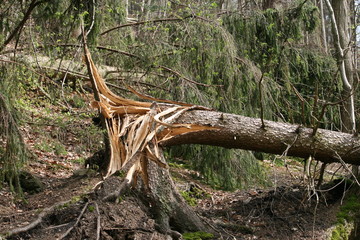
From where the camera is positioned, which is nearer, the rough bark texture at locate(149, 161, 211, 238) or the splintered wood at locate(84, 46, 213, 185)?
the splintered wood at locate(84, 46, 213, 185)

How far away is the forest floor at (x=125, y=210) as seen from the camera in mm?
3252

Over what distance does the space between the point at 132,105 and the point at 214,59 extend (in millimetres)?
2417

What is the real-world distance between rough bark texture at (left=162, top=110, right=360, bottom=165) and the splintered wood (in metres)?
0.12

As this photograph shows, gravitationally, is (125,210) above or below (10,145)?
below

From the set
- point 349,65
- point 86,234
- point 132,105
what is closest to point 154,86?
point 132,105

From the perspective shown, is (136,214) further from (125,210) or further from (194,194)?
(194,194)

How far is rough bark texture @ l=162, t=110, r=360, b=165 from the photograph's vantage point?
4621 millimetres

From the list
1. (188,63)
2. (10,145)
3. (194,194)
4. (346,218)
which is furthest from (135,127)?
(188,63)

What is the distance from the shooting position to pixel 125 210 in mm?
3641

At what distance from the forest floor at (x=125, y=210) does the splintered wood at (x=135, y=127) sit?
358 mm

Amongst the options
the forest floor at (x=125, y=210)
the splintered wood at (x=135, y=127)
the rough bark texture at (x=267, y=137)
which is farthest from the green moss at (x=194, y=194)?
the splintered wood at (x=135, y=127)

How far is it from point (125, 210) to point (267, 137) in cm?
188

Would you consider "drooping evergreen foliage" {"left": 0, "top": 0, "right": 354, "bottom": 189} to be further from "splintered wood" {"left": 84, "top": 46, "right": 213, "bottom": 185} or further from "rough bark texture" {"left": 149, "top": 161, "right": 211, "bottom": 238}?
"rough bark texture" {"left": 149, "top": 161, "right": 211, "bottom": 238}

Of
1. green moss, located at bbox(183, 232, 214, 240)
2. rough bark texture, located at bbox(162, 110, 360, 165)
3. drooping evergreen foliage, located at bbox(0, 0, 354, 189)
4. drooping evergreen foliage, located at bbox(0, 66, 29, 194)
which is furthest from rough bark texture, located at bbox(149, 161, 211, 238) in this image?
drooping evergreen foliage, located at bbox(0, 0, 354, 189)
